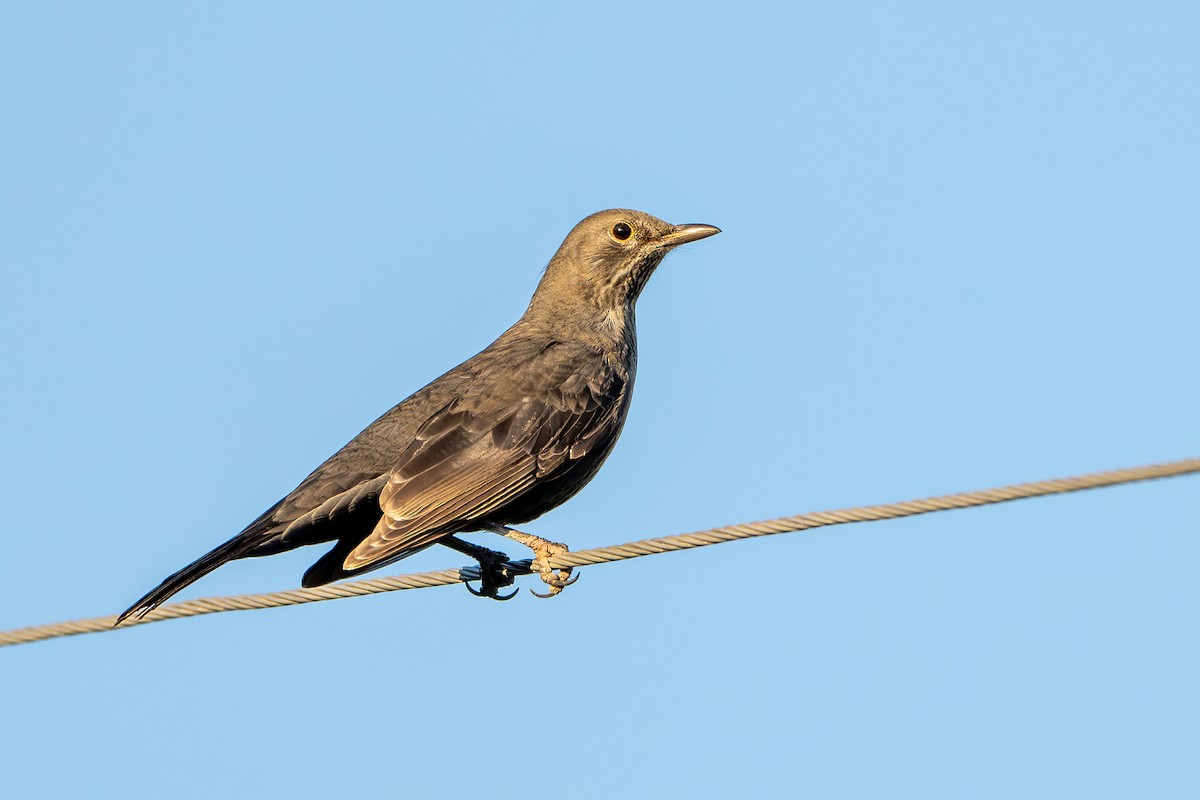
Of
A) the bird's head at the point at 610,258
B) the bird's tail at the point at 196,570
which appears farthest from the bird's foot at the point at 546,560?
the bird's head at the point at 610,258

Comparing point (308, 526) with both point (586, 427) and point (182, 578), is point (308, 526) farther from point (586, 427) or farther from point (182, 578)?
point (586, 427)

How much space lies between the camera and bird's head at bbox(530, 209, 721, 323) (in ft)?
32.7

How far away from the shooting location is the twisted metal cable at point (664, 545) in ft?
15.1

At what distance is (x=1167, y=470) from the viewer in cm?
436

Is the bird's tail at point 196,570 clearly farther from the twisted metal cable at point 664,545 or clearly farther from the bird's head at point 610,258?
the bird's head at point 610,258

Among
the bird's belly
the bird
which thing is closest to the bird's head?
the bird

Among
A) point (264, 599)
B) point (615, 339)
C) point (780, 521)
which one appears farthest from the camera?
point (615, 339)

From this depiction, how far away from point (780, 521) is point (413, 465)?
9.61 feet

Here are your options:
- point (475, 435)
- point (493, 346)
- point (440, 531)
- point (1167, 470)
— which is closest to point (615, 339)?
point (493, 346)

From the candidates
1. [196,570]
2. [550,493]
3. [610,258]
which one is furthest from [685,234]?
[196,570]

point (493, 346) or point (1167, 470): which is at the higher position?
point (493, 346)

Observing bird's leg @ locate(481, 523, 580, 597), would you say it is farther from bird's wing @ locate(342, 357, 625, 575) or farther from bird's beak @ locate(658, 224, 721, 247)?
bird's beak @ locate(658, 224, 721, 247)

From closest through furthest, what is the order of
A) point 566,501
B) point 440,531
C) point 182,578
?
point 182,578 → point 440,531 → point 566,501

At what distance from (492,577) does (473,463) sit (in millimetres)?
780
